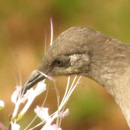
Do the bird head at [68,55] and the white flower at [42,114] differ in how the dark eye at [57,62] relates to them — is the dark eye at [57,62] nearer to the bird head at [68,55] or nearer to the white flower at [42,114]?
the bird head at [68,55]

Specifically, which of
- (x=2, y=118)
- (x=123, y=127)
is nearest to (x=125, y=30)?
(x=123, y=127)

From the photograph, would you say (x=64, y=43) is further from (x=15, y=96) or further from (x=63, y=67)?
(x=15, y=96)

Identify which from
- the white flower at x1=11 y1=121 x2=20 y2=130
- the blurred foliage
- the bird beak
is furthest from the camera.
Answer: the blurred foliage

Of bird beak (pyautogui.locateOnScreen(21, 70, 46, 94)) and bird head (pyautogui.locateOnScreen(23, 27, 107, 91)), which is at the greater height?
bird head (pyautogui.locateOnScreen(23, 27, 107, 91))

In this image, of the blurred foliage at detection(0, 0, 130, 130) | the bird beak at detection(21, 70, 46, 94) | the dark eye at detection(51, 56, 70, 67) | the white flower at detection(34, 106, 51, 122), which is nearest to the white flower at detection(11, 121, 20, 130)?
the white flower at detection(34, 106, 51, 122)

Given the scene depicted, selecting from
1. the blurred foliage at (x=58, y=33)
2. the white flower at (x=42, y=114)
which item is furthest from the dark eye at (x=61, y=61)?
the blurred foliage at (x=58, y=33)

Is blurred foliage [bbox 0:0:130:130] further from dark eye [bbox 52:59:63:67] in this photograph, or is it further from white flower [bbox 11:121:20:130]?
white flower [bbox 11:121:20:130]
